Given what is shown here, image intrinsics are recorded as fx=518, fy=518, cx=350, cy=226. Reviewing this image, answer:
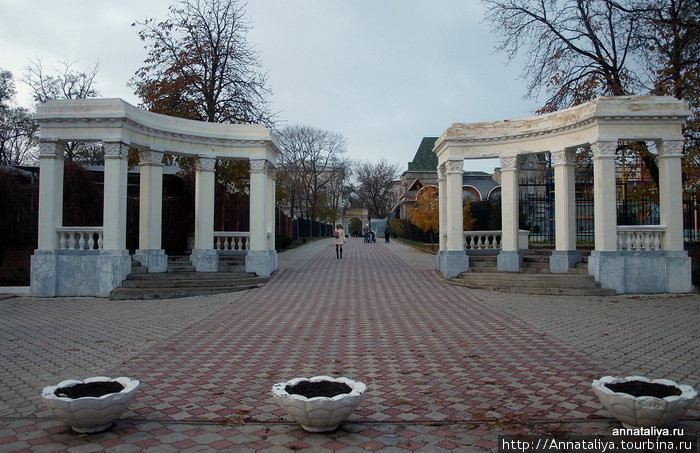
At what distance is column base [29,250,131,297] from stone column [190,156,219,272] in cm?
271

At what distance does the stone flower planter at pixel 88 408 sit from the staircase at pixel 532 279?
1186 cm

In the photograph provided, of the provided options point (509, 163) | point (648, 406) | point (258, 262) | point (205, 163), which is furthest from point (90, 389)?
point (509, 163)

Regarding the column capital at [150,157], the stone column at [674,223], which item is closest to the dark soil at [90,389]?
the column capital at [150,157]

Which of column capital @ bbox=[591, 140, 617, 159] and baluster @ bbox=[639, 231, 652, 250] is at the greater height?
column capital @ bbox=[591, 140, 617, 159]

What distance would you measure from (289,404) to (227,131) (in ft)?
45.6

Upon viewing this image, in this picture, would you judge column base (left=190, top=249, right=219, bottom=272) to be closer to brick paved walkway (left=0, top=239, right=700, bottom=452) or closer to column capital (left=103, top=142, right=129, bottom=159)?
brick paved walkway (left=0, top=239, right=700, bottom=452)

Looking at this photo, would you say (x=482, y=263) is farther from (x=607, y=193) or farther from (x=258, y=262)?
(x=258, y=262)

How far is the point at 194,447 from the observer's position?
4.23 meters

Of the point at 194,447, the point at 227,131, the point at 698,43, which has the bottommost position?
the point at 194,447

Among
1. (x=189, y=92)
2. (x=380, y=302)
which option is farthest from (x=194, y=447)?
(x=189, y=92)

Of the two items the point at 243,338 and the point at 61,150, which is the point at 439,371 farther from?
the point at 61,150

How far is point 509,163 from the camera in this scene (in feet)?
54.0

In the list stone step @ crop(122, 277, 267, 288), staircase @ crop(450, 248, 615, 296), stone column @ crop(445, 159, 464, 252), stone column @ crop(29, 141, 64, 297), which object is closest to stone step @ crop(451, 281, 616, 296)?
staircase @ crop(450, 248, 615, 296)

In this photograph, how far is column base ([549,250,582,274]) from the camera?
15.5 metres
